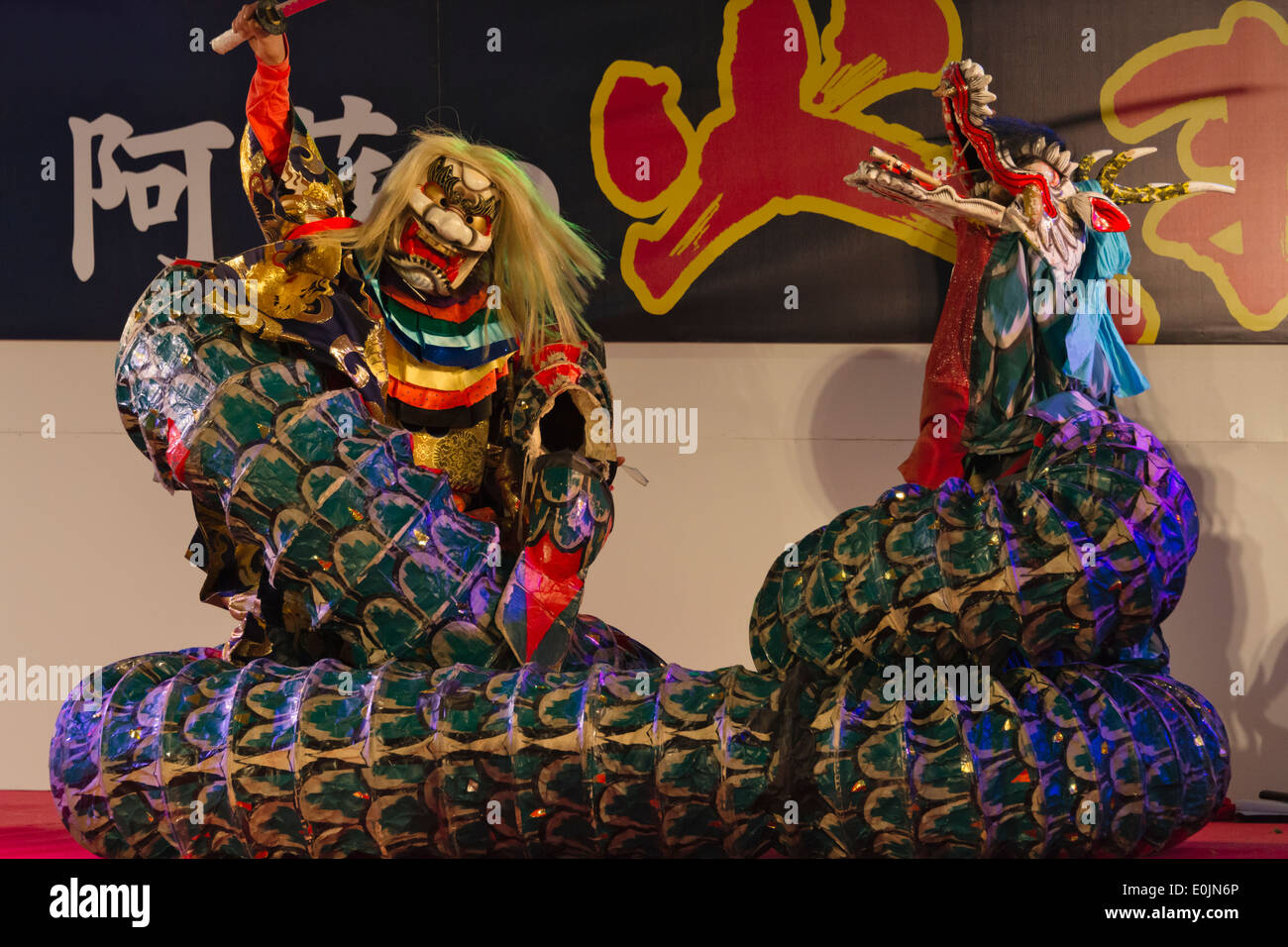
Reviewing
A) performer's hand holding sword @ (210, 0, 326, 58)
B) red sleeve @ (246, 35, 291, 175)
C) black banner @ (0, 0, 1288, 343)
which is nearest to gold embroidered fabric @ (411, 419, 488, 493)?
red sleeve @ (246, 35, 291, 175)

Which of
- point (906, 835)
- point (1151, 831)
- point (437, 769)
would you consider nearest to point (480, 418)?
point (437, 769)

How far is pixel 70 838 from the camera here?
1.64 metres

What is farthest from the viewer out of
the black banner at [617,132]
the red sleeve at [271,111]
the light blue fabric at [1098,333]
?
the black banner at [617,132]

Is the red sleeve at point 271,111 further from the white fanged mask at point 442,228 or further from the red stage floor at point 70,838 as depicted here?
the red stage floor at point 70,838

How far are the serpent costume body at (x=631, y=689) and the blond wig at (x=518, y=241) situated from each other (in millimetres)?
308

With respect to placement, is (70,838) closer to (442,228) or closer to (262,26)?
(442,228)

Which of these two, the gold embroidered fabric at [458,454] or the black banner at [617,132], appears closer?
the gold embroidered fabric at [458,454]

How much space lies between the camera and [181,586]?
2.53 meters

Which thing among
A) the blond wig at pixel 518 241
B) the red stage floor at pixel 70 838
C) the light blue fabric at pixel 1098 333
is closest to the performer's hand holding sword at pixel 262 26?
the blond wig at pixel 518 241

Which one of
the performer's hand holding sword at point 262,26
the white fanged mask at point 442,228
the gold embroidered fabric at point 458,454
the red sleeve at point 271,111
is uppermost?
the performer's hand holding sword at point 262,26

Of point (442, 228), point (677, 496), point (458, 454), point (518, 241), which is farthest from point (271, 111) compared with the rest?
point (677, 496)

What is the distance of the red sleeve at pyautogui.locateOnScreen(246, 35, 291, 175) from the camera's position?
1.64 meters

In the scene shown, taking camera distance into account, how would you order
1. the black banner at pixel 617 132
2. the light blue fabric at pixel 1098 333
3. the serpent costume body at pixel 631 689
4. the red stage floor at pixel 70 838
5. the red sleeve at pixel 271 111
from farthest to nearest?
the black banner at pixel 617 132
the light blue fabric at pixel 1098 333
the red sleeve at pixel 271 111
the red stage floor at pixel 70 838
the serpent costume body at pixel 631 689

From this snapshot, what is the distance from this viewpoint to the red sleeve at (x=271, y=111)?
1.64 metres
